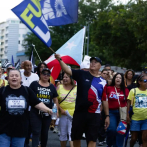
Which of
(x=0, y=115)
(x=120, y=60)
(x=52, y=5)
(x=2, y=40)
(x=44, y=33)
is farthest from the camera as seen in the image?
(x=2, y=40)

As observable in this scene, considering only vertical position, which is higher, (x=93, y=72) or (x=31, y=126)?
(x=93, y=72)

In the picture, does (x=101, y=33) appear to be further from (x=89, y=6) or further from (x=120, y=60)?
(x=89, y=6)

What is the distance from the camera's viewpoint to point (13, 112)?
19.0ft

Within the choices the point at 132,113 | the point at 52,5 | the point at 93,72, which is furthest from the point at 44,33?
the point at 52,5

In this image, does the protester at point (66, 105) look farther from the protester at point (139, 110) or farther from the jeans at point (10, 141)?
the jeans at point (10, 141)

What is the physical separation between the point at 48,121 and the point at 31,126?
1.27 ft

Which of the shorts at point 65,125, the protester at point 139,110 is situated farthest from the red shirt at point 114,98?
the shorts at point 65,125

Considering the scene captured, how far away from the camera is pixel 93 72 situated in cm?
705

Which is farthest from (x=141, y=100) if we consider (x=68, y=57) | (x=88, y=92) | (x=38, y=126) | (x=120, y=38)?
(x=120, y=38)

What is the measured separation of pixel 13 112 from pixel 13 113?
0.05ft

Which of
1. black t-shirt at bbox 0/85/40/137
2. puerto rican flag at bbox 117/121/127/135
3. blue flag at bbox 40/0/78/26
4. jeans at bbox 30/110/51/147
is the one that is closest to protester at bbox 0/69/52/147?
black t-shirt at bbox 0/85/40/137

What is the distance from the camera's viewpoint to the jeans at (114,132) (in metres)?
8.72

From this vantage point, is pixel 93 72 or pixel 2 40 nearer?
pixel 93 72

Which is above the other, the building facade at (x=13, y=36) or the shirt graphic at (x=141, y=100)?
the building facade at (x=13, y=36)
